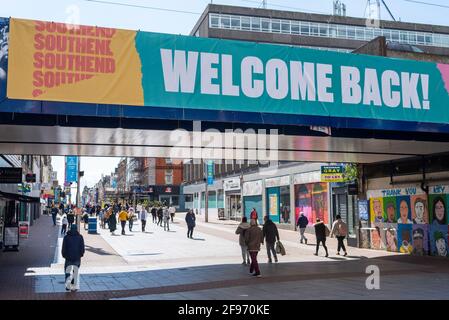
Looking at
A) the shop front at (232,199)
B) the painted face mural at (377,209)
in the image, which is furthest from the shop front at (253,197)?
the painted face mural at (377,209)

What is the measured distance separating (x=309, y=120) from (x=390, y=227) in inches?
402

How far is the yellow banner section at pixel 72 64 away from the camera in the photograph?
36.5 feet

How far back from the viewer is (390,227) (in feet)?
71.4

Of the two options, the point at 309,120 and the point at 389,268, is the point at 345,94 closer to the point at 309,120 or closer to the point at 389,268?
the point at 309,120

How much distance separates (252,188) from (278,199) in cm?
548

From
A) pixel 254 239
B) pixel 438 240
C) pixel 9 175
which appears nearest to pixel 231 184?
pixel 9 175

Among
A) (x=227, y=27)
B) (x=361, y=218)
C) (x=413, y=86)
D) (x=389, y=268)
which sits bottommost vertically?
(x=389, y=268)

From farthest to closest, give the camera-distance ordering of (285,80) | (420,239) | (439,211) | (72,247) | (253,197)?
(253,197), (420,239), (439,211), (285,80), (72,247)

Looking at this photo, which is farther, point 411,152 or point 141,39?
Answer: point 411,152

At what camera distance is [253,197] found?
43281 millimetres

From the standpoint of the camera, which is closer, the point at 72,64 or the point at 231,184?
the point at 72,64

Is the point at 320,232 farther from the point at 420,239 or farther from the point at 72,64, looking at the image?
the point at 72,64

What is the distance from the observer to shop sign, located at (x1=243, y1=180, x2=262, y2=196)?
4156cm
